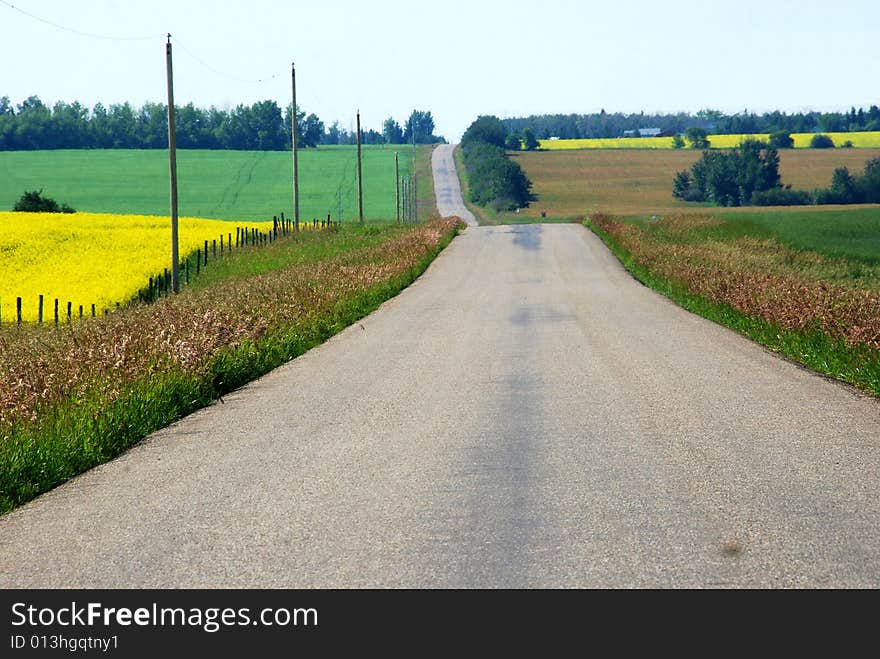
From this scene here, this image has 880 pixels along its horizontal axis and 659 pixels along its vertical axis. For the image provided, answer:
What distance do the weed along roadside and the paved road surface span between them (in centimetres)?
7696

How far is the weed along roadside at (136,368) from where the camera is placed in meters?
9.52

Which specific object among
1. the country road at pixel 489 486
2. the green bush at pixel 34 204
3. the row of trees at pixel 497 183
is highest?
the row of trees at pixel 497 183

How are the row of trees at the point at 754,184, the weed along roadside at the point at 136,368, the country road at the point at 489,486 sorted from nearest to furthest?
the country road at the point at 489,486
the weed along roadside at the point at 136,368
the row of trees at the point at 754,184

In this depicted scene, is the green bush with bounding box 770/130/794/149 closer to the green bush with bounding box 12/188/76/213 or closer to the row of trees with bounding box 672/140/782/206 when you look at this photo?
the row of trees with bounding box 672/140/782/206

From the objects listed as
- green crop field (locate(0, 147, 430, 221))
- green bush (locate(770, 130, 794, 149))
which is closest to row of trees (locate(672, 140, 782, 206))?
green crop field (locate(0, 147, 430, 221))

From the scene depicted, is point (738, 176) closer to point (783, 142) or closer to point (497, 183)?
point (497, 183)

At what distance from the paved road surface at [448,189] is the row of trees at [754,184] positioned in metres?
29.1

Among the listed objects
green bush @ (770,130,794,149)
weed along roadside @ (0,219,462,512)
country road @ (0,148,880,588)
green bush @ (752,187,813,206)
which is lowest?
country road @ (0,148,880,588)

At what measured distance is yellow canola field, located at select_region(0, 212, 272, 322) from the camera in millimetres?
38812

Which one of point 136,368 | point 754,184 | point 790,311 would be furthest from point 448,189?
point 136,368

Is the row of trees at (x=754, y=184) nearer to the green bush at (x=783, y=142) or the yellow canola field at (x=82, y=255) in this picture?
the green bush at (x=783, y=142)

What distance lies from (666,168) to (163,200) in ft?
250

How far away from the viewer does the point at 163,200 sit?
12081 centimetres

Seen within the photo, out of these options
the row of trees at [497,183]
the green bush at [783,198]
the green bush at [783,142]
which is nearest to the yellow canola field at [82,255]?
the row of trees at [497,183]
